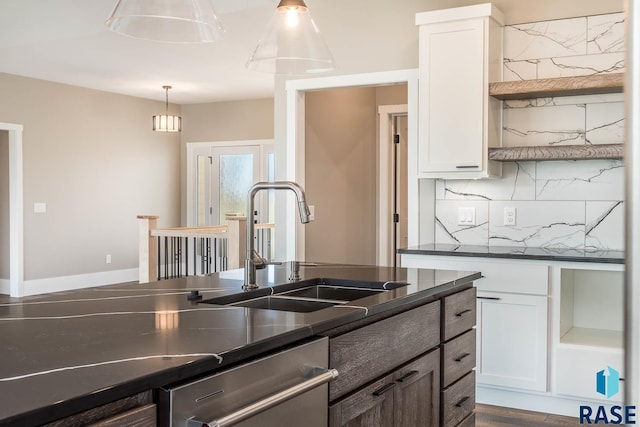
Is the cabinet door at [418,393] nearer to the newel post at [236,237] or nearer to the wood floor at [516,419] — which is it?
the wood floor at [516,419]

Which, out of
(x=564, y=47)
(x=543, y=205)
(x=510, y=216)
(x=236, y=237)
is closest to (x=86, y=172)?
(x=236, y=237)

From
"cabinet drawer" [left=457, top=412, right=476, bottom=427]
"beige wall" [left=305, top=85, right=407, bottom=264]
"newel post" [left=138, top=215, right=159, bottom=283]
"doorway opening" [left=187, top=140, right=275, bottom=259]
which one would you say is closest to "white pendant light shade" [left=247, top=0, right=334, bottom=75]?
"cabinet drawer" [left=457, top=412, right=476, bottom=427]

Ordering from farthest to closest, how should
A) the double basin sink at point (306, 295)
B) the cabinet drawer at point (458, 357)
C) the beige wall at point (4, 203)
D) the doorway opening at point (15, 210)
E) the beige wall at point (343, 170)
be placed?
the beige wall at point (4, 203)
the doorway opening at point (15, 210)
the beige wall at point (343, 170)
the cabinet drawer at point (458, 357)
the double basin sink at point (306, 295)

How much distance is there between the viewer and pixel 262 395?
1439 mm

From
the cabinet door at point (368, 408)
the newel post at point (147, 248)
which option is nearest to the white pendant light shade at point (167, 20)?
the cabinet door at point (368, 408)

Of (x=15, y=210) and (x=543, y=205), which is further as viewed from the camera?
(x=15, y=210)

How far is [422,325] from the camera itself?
2.33m

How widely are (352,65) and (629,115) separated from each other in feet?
15.3

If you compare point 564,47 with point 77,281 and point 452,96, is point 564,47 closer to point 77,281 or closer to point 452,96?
point 452,96

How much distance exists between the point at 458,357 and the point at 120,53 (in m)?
5.24

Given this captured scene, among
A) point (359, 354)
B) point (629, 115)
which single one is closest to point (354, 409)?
point (359, 354)

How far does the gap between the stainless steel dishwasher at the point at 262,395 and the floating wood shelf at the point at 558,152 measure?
107 inches

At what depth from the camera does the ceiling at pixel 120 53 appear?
528 cm

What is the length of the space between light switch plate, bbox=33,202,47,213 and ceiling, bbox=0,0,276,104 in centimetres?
158
